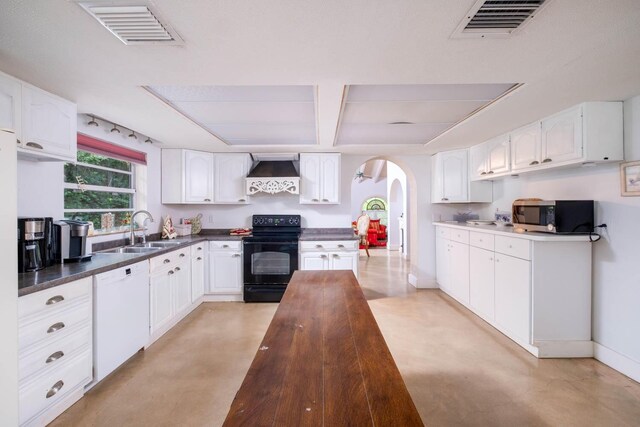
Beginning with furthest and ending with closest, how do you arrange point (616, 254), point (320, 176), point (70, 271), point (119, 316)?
1. point (320, 176)
2. point (616, 254)
3. point (119, 316)
4. point (70, 271)

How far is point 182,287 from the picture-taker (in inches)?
135

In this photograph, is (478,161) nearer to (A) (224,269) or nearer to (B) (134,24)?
(A) (224,269)

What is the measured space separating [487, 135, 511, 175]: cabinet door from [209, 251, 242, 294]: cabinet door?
11.6 ft

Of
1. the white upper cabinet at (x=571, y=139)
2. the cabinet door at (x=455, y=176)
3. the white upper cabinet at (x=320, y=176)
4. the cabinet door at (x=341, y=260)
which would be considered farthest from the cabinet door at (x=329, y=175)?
the white upper cabinet at (x=571, y=139)

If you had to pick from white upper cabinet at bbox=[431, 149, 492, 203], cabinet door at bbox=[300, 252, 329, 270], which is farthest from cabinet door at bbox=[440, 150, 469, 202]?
cabinet door at bbox=[300, 252, 329, 270]

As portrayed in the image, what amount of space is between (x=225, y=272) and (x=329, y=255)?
1498 mm

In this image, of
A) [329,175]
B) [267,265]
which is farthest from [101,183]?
[329,175]

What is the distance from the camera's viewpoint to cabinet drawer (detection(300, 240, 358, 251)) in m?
4.09

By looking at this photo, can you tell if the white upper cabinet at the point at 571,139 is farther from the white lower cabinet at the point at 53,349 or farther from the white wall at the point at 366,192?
the white wall at the point at 366,192

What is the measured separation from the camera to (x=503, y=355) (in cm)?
257

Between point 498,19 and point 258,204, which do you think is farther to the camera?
point 258,204

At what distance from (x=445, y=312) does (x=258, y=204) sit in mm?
3102

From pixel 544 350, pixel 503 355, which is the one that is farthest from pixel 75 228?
pixel 544 350

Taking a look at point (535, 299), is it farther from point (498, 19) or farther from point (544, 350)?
point (498, 19)
